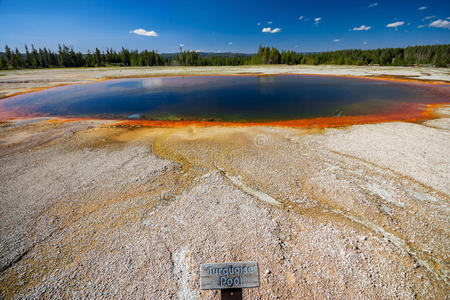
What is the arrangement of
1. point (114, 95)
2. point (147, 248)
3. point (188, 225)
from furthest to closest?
point (114, 95), point (188, 225), point (147, 248)

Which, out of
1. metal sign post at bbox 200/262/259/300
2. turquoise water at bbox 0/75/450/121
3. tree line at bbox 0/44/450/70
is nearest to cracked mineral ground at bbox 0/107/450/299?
metal sign post at bbox 200/262/259/300

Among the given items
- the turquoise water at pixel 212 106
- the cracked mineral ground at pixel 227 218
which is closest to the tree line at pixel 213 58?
the turquoise water at pixel 212 106

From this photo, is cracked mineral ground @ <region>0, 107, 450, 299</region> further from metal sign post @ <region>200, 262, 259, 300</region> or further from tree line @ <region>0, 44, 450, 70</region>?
tree line @ <region>0, 44, 450, 70</region>

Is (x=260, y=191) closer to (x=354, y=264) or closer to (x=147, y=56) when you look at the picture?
(x=354, y=264)

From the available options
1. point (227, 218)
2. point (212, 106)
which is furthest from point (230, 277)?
point (212, 106)

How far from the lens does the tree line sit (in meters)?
91.8

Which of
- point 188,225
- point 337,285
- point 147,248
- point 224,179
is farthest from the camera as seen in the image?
point 224,179

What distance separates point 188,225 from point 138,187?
2946mm

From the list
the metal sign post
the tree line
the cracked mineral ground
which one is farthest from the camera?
the tree line

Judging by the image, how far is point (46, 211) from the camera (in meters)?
6.59

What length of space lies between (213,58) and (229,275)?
116614mm

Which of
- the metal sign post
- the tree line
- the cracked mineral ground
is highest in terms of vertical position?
the tree line

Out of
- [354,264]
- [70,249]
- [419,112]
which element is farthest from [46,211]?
[419,112]

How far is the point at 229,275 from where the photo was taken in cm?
275
